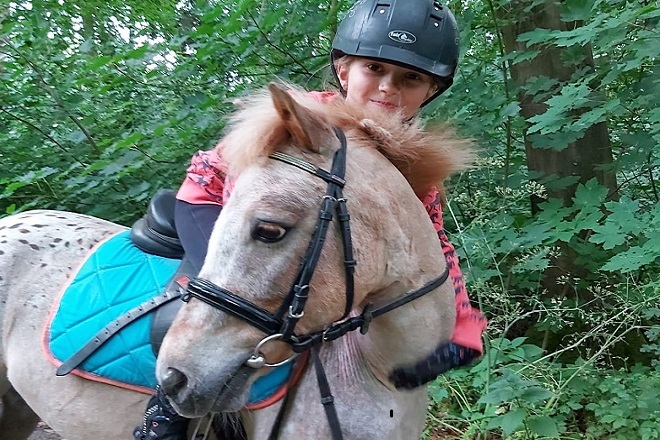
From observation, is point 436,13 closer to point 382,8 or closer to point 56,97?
point 382,8

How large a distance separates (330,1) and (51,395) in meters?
2.97

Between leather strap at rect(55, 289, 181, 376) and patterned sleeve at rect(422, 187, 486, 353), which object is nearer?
patterned sleeve at rect(422, 187, 486, 353)

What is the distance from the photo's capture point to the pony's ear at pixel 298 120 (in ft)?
3.87

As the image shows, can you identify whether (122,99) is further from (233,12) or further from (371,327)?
(371,327)

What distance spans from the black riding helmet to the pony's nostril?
3.63ft

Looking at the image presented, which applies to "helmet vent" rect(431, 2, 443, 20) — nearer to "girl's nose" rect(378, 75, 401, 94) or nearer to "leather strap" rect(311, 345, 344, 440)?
"girl's nose" rect(378, 75, 401, 94)

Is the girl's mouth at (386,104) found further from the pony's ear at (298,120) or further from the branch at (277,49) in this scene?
the branch at (277,49)

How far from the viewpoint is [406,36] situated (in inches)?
69.2

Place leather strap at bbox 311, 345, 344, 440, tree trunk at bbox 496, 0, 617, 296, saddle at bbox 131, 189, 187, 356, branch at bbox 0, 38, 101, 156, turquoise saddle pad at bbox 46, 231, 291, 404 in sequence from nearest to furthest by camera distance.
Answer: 1. leather strap at bbox 311, 345, 344, 440
2. turquoise saddle pad at bbox 46, 231, 291, 404
3. saddle at bbox 131, 189, 187, 356
4. tree trunk at bbox 496, 0, 617, 296
5. branch at bbox 0, 38, 101, 156

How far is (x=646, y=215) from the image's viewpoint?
8.86ft

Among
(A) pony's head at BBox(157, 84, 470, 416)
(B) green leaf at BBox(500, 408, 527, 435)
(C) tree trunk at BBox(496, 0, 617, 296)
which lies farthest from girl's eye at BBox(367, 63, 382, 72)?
(C) tree trunk at BBox(496, 0, 617, 296)

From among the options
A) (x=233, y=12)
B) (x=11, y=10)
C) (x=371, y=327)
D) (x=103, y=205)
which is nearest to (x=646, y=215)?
(x=371, y=327)

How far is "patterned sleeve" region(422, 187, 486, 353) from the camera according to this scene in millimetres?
1614

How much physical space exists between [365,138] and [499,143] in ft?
9.24
